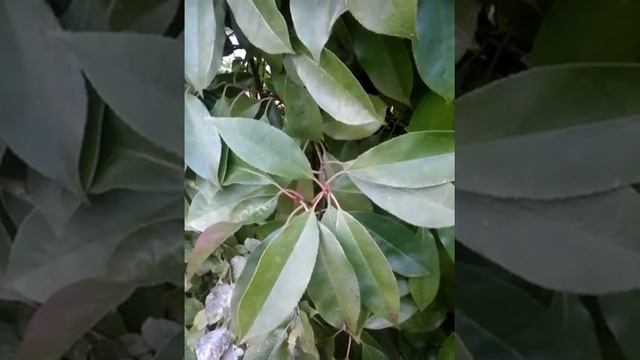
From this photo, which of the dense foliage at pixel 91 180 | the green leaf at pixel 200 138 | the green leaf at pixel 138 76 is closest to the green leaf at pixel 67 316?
the dense foliage at pixel 91 180

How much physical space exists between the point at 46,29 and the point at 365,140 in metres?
0.34

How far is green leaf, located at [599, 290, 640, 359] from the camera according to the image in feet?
1.23

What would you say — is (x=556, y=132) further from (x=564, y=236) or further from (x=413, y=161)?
(x=413, y=161)

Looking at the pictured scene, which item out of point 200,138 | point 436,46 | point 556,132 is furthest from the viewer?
point 200,138

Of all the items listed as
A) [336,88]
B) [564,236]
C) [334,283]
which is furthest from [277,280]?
[564,236]

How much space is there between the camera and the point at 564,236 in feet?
1.18

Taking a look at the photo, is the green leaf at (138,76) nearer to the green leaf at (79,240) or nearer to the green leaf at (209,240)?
the green leaf at (79,240)

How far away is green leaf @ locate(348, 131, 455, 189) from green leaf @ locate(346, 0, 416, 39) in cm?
10

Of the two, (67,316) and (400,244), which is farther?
(400,244)

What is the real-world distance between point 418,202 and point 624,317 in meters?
0.23

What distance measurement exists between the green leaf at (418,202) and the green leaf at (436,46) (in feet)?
0.29

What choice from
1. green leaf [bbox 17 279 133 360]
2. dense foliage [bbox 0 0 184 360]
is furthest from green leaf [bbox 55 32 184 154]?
green leaf [bbox 17 279 133 360]

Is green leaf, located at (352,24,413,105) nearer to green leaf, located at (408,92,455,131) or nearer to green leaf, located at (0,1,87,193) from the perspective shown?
green leaf, located at (408,92,455,131)

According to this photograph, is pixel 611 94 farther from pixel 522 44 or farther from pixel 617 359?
pixel 617 359
